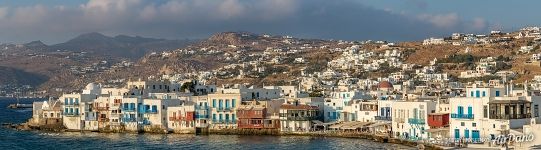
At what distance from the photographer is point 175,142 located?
230ft

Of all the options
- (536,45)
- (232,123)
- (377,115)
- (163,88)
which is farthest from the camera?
(536,45)

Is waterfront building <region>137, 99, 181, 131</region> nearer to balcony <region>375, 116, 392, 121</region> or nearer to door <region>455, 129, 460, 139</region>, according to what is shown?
balcony <region>375, 116, 392, 121</region>

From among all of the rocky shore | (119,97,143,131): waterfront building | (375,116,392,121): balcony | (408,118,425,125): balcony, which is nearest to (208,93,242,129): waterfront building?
the rocky shore

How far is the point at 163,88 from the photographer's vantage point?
96188 millimetres

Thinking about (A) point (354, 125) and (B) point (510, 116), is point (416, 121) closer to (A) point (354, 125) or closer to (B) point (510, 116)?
(A) point (354, 125)

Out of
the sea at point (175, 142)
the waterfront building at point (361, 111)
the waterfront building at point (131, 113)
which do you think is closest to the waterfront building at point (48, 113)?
the sea at point (175, 142)

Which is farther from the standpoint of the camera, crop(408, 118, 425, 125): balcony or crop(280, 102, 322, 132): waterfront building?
crop(280, 102, 322, 132): waterfront building

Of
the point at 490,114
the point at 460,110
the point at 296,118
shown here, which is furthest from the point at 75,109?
the point at 490,114

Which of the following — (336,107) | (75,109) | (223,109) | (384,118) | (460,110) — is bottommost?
(384,118)

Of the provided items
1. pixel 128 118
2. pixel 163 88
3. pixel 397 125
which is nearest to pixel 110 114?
pixel 128 118

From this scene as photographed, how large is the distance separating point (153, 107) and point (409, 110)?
2642 cm

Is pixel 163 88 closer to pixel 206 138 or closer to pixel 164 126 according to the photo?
pixel 164 126

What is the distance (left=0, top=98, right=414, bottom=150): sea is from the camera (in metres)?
64.1

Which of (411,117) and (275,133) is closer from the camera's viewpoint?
(411,117)
